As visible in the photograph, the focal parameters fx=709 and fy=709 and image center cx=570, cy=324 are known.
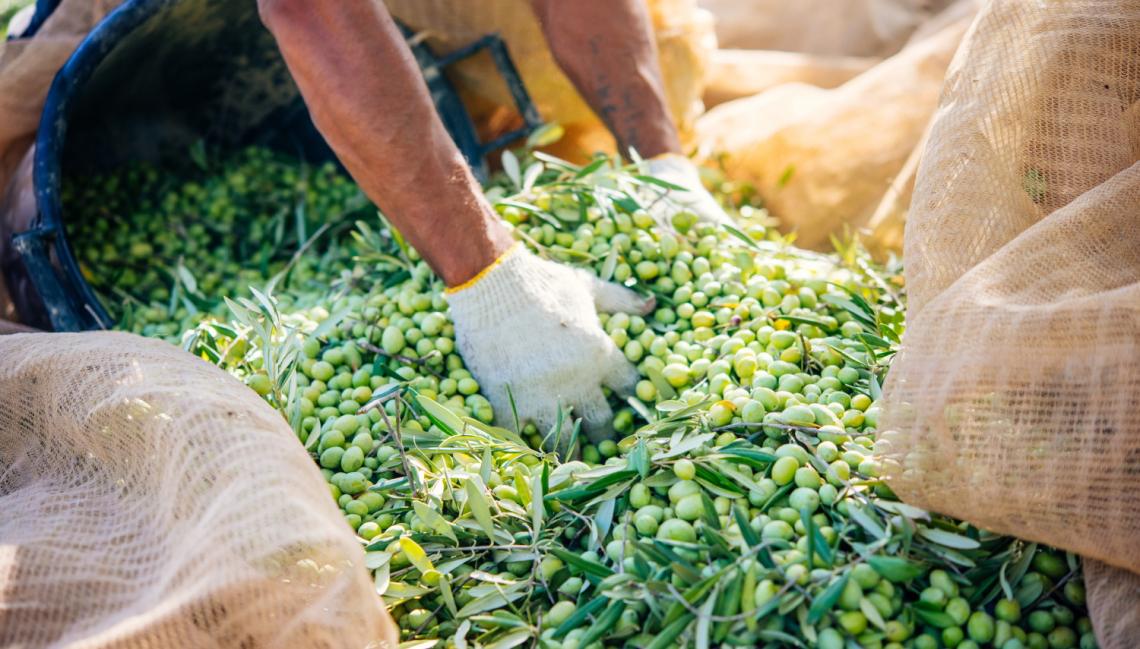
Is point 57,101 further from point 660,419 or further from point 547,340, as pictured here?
point 660,419

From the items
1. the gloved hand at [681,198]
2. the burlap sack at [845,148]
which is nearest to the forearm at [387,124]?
the gloved hand at [681,198]

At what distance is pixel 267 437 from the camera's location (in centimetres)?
104

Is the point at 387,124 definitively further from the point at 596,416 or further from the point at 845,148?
the point at 845,148

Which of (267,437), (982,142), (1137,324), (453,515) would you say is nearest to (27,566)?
(267,437)

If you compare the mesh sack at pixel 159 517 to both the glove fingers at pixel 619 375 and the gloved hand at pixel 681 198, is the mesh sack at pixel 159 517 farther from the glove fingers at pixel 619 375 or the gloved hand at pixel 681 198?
the gloved hand at pixel 681 198

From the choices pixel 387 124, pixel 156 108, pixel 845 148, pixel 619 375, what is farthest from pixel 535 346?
pixel 156 108

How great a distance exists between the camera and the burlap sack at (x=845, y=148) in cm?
242

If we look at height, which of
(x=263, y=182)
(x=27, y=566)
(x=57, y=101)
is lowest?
(x=27, y=566)

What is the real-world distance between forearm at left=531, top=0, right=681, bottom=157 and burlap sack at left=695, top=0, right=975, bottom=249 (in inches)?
21.8

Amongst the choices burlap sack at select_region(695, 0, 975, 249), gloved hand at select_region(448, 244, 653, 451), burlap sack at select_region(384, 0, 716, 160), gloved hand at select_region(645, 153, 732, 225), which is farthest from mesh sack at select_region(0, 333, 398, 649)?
burlap sack at select_region(695, 0, 975, 249)

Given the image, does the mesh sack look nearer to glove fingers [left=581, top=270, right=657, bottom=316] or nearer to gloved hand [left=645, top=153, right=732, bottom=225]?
glove fingers [left=581, top=270, right=657, bottom=316]

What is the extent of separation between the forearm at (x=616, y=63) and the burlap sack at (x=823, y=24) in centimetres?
209

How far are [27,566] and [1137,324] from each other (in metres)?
1.54

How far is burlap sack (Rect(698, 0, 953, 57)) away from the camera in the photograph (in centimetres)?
375
